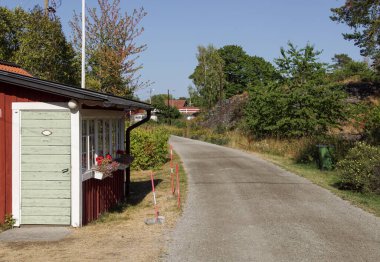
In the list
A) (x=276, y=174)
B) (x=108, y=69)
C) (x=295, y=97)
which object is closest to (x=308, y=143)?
(x=295, y=97)

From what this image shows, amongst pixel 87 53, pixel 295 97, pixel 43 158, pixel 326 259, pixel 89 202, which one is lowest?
pixel 326 259

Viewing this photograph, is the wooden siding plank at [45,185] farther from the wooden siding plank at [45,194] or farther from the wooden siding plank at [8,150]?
the wooden siding plank at [8,150]

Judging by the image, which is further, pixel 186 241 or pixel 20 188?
pixel 20 188

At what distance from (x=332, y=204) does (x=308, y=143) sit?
11123 mm

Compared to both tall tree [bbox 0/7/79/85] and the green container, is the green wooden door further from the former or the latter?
tall tree [bbox 0/7/79/85]

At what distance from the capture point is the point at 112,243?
24.0 feet

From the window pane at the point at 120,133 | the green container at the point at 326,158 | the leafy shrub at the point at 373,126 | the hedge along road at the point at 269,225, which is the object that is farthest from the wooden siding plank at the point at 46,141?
the leafy shrub at the point at 373,126

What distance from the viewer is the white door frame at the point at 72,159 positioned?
26.9 feet

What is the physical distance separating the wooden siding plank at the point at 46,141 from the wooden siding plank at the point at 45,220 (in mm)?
1313

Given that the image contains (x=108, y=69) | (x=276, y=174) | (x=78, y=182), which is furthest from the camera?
(x=108, y=69)

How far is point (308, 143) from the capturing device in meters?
21.7

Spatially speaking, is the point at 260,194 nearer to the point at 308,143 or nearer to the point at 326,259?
the point at 326,259

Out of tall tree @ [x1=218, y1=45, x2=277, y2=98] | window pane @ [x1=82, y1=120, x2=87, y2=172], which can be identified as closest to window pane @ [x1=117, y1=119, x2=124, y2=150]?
window pane @ [x1=82, y1=120, x2=87, y2=172]

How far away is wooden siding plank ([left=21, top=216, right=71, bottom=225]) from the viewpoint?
8320 millimetres
